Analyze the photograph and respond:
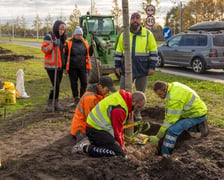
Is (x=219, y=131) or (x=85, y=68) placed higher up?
(x=85, y=68)

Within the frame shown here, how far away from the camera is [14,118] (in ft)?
23.0

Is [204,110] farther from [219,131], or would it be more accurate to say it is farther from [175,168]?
[175,168]

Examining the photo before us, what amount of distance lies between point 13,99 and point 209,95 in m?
5.60

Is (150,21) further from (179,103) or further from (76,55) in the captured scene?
(179,103)

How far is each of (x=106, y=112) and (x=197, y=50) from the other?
11.0 meters

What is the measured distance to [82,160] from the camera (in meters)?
4.14

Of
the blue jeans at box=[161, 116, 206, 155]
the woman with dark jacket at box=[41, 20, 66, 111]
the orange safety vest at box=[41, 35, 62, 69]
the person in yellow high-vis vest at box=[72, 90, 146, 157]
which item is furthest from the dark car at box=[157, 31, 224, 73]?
the person in yellow high-vis vest at box=[72, 90, 146, 157]

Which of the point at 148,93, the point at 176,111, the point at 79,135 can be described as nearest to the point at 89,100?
the point at 79,135

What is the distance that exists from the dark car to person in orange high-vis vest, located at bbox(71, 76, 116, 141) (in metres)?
9.89

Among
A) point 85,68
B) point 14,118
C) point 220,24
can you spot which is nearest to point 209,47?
point 220,24

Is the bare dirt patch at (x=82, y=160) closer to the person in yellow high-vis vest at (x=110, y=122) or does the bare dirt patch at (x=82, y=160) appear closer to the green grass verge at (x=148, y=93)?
the person in yellow high-vis vest at (x=110, y=122)

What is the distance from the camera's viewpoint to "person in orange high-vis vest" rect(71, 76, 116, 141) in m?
4.62

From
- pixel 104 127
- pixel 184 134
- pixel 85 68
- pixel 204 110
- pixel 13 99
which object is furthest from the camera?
pixel 13 99

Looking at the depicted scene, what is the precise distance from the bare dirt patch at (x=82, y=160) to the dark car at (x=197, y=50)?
27.0 ft
